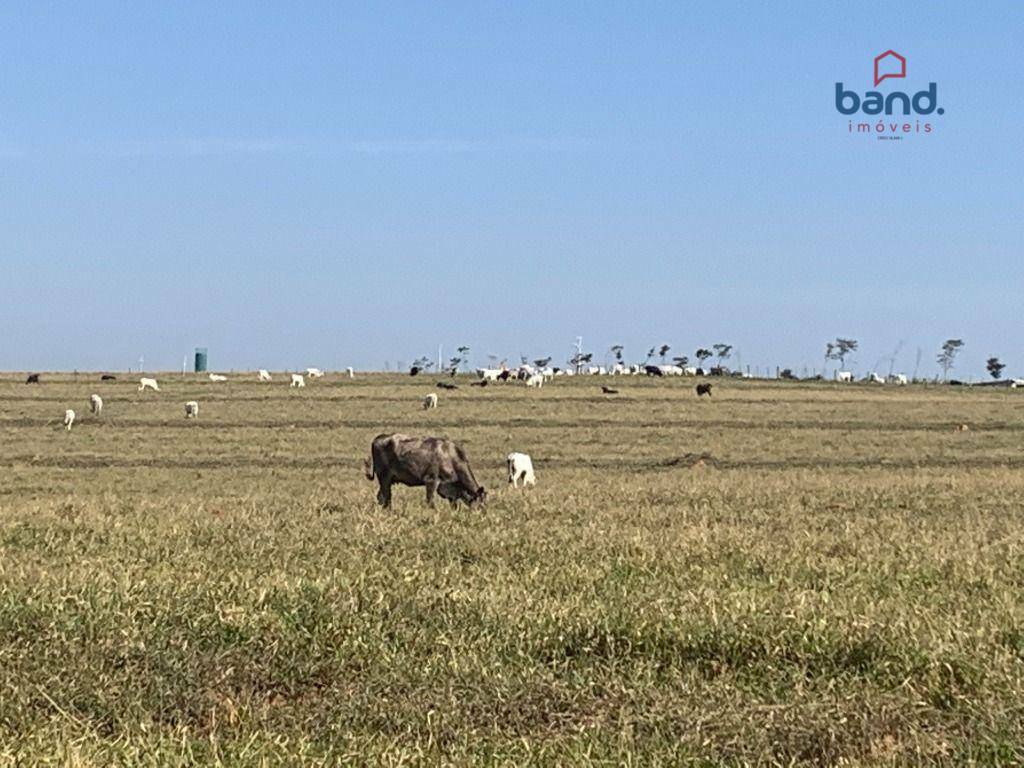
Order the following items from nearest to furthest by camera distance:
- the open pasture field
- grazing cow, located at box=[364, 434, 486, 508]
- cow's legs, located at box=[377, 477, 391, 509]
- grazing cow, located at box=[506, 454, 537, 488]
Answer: the open pasture field → cow's legs, located at box=[377, 477, 391, 509] → grazing cow, located at box=[364, 434, 486, 508] → grazing cow, located at box=[506, 454, 537, 488]

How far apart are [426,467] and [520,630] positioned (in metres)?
13.9

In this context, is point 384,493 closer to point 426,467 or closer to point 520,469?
point 426,467

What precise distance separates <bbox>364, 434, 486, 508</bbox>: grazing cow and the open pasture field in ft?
2.78

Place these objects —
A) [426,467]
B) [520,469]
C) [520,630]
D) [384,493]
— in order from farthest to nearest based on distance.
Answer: [520,469]
[426,467]
[384,493]
[520,630]

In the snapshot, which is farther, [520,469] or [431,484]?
[520,469]

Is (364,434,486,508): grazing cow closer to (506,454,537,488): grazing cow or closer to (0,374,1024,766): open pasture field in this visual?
(0,374,1024,766): open pasture field

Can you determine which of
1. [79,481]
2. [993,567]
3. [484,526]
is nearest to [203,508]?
[484,526]

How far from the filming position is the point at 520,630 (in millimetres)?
9195

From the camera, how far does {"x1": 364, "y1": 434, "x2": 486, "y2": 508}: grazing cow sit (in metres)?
22.9

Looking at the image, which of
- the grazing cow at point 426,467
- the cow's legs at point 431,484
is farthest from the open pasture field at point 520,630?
the cow's legs at point 431,484

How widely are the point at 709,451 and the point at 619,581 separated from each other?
32.7m

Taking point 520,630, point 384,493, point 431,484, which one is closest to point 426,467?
point 431,484

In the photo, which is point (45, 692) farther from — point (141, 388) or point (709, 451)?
point (141, 388)

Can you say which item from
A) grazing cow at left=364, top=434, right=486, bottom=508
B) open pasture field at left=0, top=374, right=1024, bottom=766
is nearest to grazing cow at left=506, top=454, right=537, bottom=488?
grazing cow at left=364, top=434, right=486, bottom=508
